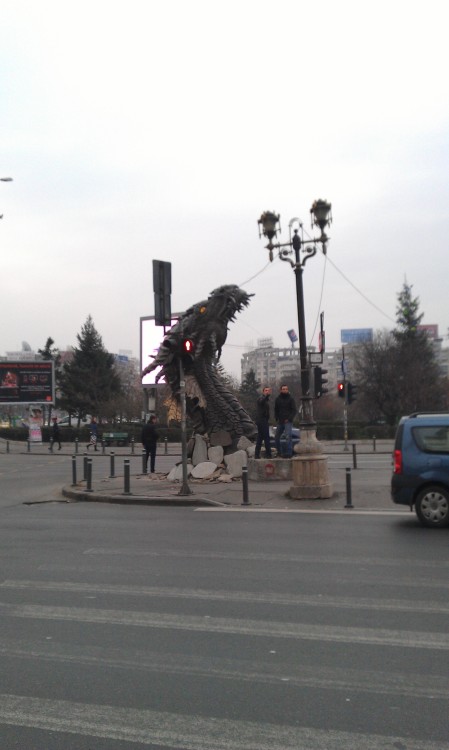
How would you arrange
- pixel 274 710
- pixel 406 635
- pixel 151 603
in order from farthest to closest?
pixel 151 603
pixel 406 635
pixel 274 710

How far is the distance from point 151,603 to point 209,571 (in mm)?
1425

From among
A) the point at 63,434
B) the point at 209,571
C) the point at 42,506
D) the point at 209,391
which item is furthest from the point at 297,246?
the point at 63,434

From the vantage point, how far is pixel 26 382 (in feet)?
165

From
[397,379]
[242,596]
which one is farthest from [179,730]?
[397,379]

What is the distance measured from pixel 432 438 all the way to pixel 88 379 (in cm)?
6707

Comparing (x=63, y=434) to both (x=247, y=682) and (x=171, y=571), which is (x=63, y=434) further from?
(x=247, y=682)

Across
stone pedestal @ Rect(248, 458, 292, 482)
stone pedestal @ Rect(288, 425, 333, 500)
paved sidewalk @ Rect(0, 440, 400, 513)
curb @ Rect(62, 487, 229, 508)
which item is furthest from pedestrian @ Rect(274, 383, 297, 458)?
curb @ Rect(62, 487, 229, 508)

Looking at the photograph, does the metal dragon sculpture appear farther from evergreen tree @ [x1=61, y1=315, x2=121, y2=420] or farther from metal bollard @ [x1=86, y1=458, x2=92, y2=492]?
evergreen tree @ [x1=61, y1=315, x2=121, y2=420]

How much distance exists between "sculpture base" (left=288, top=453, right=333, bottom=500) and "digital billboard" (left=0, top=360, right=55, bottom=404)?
3778 centimetres

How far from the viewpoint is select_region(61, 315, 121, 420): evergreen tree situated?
248 ft

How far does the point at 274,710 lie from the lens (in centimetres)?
423

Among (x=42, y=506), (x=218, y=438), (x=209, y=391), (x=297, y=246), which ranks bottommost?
(x=42, y=506)

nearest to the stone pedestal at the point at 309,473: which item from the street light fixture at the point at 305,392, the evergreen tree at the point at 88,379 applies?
the street light fixture at the point at 305,392

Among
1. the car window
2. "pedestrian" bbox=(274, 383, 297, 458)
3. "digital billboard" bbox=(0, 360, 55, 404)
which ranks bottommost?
the car window
